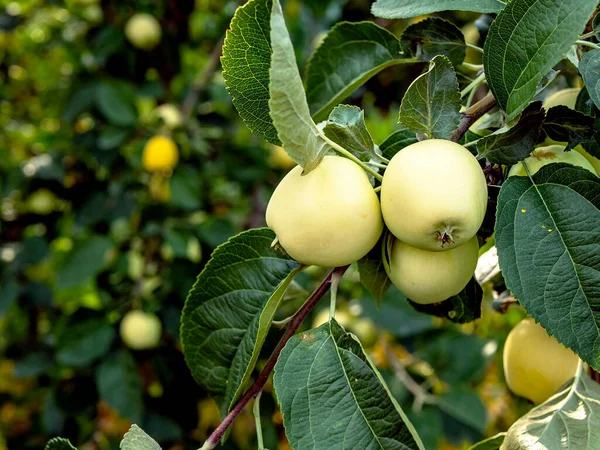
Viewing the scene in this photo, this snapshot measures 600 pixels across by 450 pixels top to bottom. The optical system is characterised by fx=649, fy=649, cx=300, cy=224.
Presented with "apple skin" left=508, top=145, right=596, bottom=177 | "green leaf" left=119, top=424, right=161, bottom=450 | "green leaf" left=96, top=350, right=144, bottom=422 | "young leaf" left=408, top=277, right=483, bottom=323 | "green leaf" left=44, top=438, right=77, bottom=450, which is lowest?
"green leaf" left=96, top=350, right=144, bottom=422

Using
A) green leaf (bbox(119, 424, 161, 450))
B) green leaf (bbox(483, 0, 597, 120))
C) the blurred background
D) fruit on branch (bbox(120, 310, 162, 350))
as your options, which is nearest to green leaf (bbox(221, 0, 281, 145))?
green leaf (bbox(483, 0, 597, 120))

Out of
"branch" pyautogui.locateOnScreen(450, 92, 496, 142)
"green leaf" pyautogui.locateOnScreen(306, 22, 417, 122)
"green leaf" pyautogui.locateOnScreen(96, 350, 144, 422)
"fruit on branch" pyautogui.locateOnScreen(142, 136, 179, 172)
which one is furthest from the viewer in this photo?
"fruit on branch" pyautogui.locateOnScreen(142, 136, 179, 172)

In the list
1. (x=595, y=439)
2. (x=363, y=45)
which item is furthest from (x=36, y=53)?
(x=595, y=439)

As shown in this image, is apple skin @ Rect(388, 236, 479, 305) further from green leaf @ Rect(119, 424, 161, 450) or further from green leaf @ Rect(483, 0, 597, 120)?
green leaf @ Rect(119, 424, 161, 450)

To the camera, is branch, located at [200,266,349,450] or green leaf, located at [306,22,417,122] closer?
branch, located at [200,266,349,450]

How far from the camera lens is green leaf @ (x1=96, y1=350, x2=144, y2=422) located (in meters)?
1.50

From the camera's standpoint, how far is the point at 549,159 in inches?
25.4

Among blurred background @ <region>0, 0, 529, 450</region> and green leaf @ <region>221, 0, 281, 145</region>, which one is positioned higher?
green leaf @ <region>221, 0, 281, 145</region>

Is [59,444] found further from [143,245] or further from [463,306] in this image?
[143,245]

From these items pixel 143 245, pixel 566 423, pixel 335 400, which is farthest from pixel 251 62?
pixel 143 245

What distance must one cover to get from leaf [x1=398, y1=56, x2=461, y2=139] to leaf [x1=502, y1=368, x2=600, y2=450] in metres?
0.30

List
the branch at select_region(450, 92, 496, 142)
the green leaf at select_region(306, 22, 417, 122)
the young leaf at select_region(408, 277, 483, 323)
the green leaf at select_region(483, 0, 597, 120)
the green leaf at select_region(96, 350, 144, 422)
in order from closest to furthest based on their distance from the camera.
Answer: the green leaf at select_region(483, 0, 597, 120) → the branch at select_region(450, 92, 496, 142) → the young leaf at select_region(408, 277, 483, 323) → the green leaf at select_region(306, 22, 417, 122) → the green leaf at select_region(96, 350, 144, 422)

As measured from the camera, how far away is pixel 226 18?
193 cm

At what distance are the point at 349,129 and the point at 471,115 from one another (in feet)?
0.46
